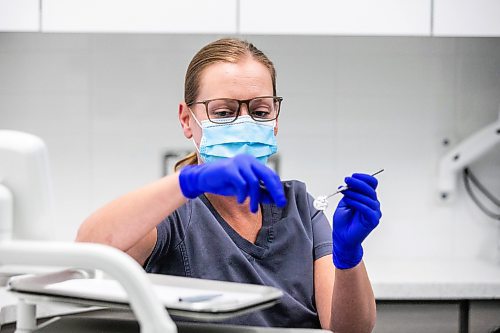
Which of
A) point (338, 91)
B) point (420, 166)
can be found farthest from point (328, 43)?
point (420, 166)

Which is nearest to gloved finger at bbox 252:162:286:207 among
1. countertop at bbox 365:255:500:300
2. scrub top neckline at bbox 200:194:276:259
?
scrub top neckline at bbox 200:194:276:259

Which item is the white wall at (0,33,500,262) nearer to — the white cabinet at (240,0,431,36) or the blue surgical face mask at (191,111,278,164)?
the white cabinet at (240,0,431,36)

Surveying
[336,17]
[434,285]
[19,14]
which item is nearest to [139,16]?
[19,14]

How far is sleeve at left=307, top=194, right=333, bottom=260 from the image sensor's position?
4.22ft

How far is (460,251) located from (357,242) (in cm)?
144

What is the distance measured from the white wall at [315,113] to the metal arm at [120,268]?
1.71 metres

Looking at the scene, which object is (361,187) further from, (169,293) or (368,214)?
(169,293)

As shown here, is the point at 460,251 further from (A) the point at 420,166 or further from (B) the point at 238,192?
(B) the point at 238,192

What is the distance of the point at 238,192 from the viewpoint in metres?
0.86

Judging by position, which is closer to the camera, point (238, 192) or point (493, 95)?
point (238, 192)

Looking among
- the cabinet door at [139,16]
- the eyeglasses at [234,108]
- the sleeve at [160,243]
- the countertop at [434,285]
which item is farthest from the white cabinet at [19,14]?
the countertop at [434,285]

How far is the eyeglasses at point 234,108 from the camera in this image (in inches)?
49.0

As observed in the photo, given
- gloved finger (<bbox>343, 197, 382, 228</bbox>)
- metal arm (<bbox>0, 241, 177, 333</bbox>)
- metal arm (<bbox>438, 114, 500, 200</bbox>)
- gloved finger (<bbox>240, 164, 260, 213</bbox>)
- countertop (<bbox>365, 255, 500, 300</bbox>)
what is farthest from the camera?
metal arm (<bbox>438, 114, 500, 200</bbox>)

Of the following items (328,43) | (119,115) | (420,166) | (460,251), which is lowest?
(460,251)
